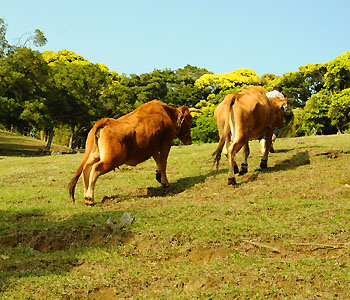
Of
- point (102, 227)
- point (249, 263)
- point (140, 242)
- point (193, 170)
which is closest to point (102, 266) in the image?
point (140, 242)

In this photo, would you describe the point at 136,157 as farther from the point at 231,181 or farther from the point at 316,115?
the point at 316,115

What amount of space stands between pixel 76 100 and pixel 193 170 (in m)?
27.4

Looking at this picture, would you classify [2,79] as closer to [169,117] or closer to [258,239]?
[169,117]

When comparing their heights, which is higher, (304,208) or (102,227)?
(304,208)

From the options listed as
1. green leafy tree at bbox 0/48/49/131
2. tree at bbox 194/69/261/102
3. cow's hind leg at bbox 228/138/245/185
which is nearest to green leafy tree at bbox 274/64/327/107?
tree at bbox 194/69/261/102

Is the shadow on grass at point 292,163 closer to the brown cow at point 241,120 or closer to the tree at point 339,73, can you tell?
the brown cow at point 241,120

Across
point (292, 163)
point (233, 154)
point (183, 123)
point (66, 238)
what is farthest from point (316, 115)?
point (66, 238)

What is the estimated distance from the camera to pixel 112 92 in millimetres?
44094

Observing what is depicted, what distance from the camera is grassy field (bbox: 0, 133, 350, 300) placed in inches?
222

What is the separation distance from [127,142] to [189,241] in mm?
3707

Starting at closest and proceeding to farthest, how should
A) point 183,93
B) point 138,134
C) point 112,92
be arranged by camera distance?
point 138,134, point 112,92, point 183,93

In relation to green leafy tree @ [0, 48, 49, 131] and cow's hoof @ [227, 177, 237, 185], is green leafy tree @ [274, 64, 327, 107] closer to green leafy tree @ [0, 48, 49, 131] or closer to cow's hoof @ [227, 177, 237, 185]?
green leafy tree @ [0, 48, 49, 131]

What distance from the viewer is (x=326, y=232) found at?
7.01 metres

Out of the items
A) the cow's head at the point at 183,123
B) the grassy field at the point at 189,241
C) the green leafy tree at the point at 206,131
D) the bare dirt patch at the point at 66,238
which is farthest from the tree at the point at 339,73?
the bare dirt patch at the point at 66,238
